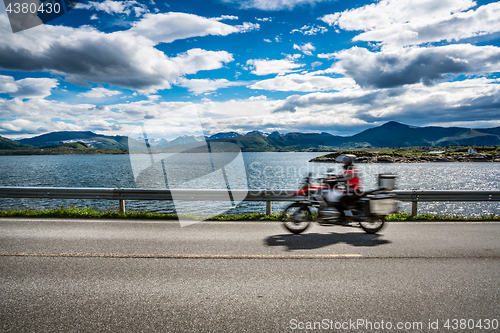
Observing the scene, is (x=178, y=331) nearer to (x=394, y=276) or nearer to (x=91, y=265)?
(x=91, y=265)

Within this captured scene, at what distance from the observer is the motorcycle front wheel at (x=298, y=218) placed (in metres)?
7.11

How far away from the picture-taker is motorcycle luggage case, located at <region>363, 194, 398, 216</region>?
6723 millimetres

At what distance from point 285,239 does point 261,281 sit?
8.15 feet

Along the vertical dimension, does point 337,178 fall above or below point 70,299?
above

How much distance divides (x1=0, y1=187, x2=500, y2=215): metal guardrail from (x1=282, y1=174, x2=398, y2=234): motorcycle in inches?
78.3

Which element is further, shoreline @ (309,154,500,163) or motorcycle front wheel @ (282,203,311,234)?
shoreline @ (309,154,500,163)

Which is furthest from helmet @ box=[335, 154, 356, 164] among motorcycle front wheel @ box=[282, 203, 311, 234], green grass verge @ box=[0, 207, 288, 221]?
green grass verge @ box=[0, 207, 288, 221]

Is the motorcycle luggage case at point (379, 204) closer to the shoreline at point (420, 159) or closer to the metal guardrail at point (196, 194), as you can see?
the metal guardrail at point (196, 194)

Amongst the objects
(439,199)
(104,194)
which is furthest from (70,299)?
(439,199)

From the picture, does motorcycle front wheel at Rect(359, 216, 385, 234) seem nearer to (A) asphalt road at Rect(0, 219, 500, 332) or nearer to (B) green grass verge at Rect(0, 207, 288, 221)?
(A) asphalt road at Rect(0, 219, 500, 332)

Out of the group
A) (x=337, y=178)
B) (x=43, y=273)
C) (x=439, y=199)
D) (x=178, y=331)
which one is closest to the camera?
(x=178, y=331)

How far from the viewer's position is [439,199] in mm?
9305

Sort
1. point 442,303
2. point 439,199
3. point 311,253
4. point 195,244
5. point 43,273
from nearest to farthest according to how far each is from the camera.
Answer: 1. point 442,303
2. point 43,273
3. point 311,253
4. point 195,244
5. point 439,199

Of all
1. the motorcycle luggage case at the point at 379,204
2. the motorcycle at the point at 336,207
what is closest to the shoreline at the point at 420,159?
the motorcycle at the point at 336,207
